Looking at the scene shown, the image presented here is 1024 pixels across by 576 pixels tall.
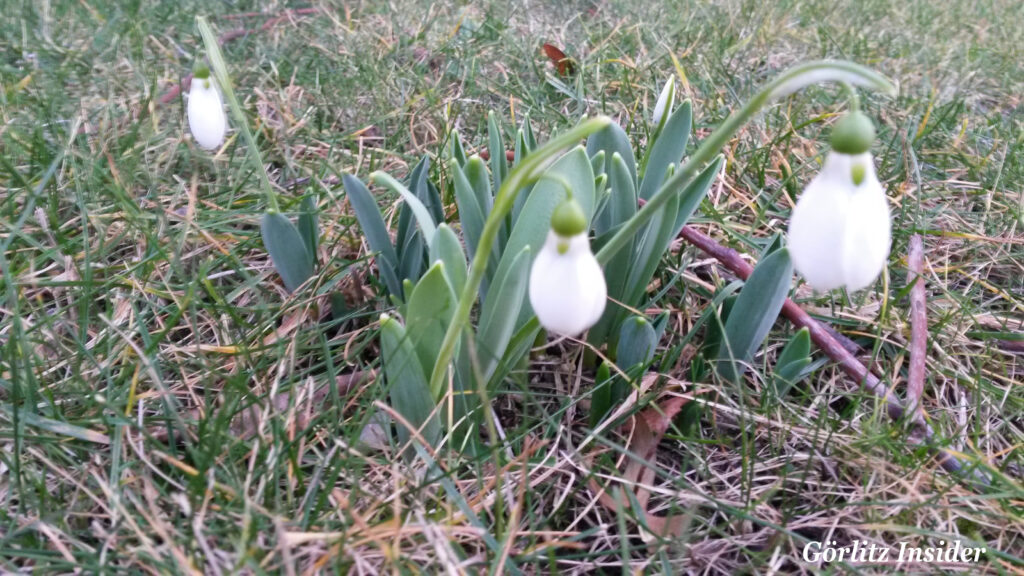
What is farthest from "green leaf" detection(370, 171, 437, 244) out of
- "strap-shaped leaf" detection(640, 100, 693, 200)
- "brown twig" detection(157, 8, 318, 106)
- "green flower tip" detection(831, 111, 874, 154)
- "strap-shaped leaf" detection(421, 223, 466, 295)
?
"brown twig" detection(157, 8, 318, 106)

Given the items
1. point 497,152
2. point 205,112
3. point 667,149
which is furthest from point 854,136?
point 205,112

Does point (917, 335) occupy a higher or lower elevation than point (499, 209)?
lower

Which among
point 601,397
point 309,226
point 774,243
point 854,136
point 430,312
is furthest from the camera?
point 309,226

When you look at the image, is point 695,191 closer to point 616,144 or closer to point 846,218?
point 616,144

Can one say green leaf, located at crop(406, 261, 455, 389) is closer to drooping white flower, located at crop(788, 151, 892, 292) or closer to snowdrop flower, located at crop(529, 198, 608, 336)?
snowdrop flower, located at crop(529, 198, 608, 336)

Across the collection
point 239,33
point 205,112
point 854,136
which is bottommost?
point 854,136

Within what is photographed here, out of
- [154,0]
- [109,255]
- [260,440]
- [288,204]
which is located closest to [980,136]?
[288,204]
